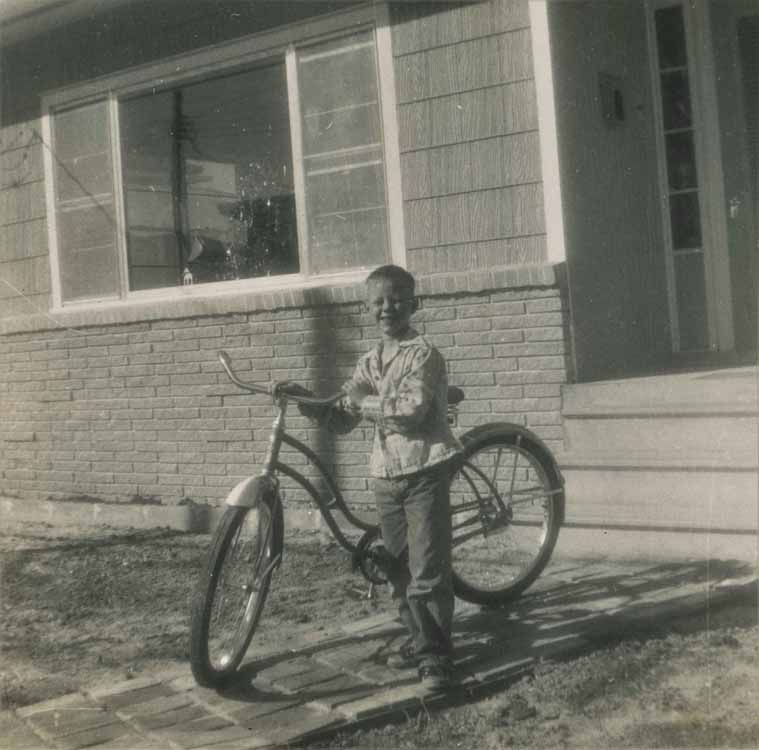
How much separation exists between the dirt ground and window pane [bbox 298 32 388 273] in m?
1.79

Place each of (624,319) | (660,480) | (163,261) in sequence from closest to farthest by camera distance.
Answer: (660,480) → (624,319) → (163,261)

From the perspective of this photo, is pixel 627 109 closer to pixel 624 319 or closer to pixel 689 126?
pixel 689 126

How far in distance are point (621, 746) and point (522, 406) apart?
9.19 feet

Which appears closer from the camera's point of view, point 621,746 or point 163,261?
point 621,746

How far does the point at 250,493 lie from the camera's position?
3600mm

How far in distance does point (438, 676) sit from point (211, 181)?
4782mm

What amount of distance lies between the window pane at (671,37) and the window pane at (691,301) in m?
1.27

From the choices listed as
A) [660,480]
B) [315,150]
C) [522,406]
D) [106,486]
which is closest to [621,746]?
[660,480]

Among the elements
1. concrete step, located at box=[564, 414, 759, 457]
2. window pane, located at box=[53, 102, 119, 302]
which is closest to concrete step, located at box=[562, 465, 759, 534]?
concrete step, located at box=[564, 414, 759, 457]

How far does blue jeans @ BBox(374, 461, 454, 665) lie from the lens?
354 centimetres

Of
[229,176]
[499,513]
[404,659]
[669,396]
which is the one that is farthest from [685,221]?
[404,659]

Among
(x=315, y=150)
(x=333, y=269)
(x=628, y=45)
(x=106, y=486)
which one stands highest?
(x=628, y=45)

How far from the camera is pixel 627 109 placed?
651 cm

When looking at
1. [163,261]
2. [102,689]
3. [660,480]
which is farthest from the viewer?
[163,261]
